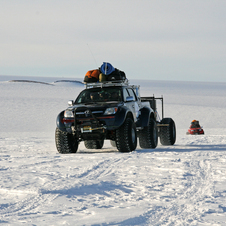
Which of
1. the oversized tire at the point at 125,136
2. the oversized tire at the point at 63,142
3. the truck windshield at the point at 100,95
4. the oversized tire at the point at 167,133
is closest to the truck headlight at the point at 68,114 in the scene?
the oversized tire at the point at 63,142

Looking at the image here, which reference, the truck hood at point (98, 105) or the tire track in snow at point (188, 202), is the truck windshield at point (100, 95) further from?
the tire track in snow at point (188, 202)

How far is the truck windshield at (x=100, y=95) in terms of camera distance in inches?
394

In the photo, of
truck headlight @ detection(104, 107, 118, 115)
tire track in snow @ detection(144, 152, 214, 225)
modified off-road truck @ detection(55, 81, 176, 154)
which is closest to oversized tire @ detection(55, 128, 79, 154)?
modified off-road truck @ detection(55, 81, 176, 154)

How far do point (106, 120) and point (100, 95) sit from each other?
4.04 feet

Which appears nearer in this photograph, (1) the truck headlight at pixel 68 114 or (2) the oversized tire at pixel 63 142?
(1) the truck headlight at pixel 68 114

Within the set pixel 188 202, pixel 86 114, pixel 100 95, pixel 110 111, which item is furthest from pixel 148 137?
pixel 188 202

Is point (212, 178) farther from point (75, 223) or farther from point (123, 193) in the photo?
point (75, 223)

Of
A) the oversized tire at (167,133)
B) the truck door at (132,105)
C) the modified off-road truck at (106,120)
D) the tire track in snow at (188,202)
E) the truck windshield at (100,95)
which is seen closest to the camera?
the tire track in snow at (188,202)

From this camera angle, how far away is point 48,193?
4.99m

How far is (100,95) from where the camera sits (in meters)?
10.1

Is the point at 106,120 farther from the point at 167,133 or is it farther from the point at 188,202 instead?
the point at 188,202

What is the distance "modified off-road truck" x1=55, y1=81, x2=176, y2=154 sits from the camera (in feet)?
29.7

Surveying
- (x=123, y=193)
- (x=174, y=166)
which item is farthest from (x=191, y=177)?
(x=123, y=193)

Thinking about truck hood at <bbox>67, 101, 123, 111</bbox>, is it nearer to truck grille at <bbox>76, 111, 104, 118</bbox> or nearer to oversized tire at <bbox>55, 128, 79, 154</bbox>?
truck grille at <bbox>76, 111, 104, 118</bbox>
